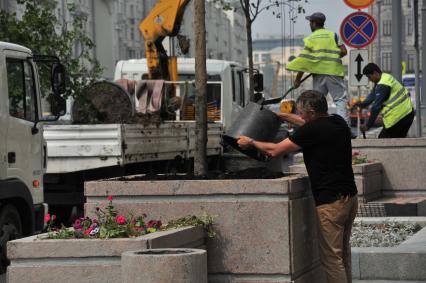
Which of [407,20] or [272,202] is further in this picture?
[407,20]

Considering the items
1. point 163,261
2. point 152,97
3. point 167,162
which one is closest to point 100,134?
point 167,162

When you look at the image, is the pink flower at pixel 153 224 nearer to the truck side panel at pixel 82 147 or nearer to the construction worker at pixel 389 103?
the construction worker at pixel 389 103

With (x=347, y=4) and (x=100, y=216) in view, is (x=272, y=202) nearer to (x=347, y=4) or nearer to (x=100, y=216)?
(x=100, y=216)

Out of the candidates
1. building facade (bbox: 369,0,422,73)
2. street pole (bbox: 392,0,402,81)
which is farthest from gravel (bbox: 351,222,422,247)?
building facade (bbox: 369,0,422,73)

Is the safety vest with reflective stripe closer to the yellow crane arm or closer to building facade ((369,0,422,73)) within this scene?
the yellow crane arm

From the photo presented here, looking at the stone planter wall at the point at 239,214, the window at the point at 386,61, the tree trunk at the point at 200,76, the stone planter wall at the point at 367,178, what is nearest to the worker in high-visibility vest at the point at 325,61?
the stone planter wall at the point at 367,178

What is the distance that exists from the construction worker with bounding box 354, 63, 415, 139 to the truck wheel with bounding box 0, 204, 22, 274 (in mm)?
5616

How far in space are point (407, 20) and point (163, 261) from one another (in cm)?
12778

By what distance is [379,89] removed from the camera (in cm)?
1675

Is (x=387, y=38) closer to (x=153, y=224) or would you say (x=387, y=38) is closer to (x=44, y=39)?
(x=44, y=39)

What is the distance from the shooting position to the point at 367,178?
1452 cm

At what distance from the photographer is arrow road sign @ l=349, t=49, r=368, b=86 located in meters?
23.8

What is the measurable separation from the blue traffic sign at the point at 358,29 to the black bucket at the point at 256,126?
1355 centimetres

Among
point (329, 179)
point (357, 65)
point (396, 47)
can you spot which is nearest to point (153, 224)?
point (329, 179)
